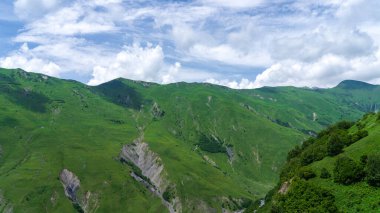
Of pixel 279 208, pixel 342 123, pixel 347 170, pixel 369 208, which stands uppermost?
pixel 342 123

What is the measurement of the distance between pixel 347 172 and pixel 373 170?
6013 millimetres

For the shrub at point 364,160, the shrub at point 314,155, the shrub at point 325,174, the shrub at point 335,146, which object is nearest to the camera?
the shrub at point 364,160

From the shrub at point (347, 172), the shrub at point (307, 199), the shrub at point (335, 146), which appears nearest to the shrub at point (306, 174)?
the shrub at point (307, 199)

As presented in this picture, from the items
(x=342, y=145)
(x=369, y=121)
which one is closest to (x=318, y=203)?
(x=342, y=145)

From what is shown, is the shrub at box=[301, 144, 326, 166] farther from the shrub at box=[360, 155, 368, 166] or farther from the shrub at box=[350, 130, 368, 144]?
the shrub at box=[360, 155, 368, 166]

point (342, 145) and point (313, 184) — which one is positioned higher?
point (342, 145)

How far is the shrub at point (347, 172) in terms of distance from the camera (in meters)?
77.4

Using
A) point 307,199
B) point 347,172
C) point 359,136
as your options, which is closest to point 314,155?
point 359,136

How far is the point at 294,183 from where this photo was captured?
282ft

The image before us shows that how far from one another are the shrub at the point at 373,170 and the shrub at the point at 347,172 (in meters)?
2.91

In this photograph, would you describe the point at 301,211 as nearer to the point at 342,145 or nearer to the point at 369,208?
the point at 369,208

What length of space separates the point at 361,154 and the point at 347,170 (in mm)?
8527

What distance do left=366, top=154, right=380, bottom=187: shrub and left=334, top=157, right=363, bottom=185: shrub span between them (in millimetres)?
2911

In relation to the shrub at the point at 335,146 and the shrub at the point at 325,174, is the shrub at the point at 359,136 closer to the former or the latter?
the shrub at the point at 335,146
